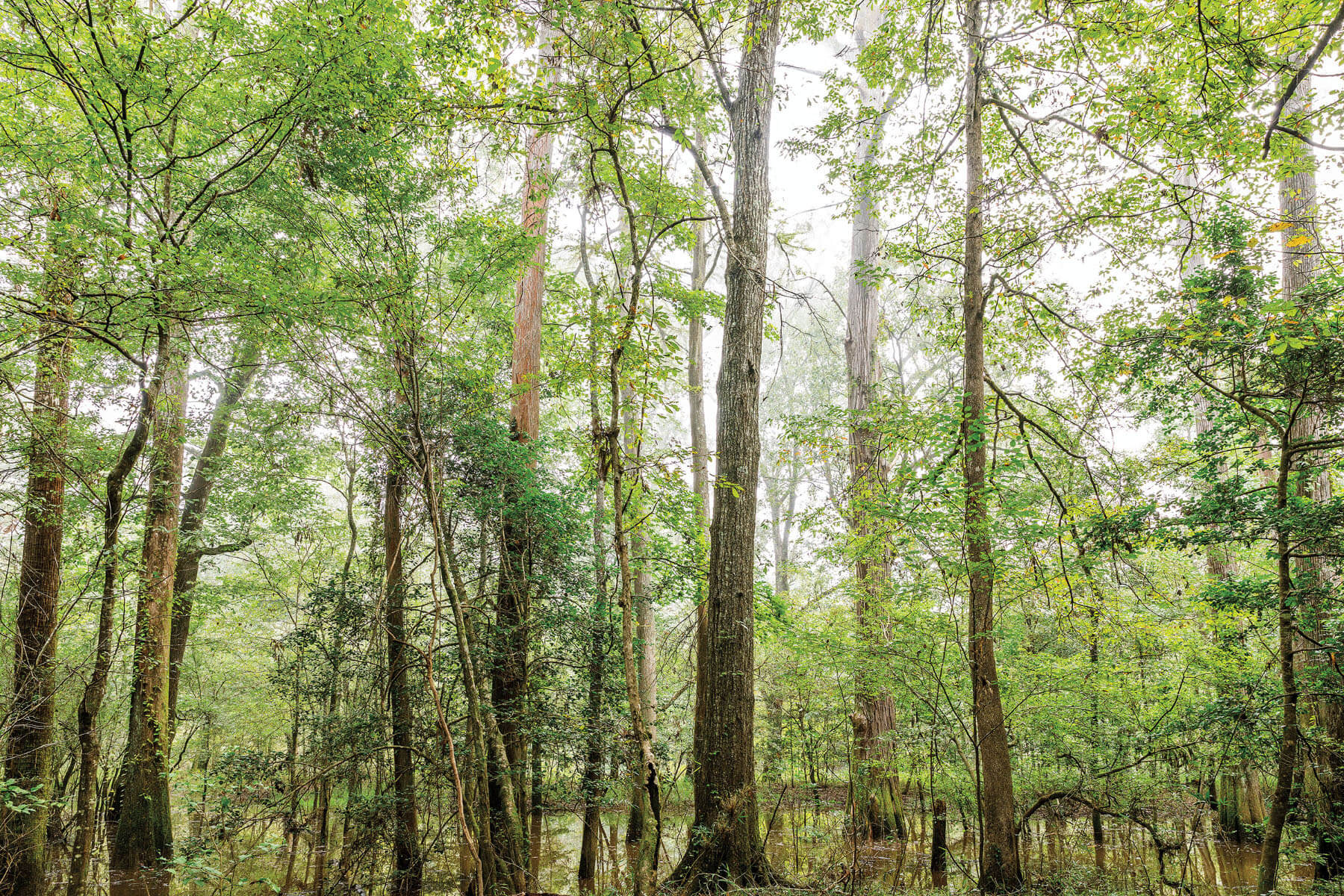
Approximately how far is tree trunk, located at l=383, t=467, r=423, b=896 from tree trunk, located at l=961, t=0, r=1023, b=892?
4915mm

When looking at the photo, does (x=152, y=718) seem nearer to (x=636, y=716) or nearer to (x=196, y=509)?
(x=196, y=509)

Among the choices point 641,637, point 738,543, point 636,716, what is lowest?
point 641,637

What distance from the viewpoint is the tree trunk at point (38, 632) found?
4887 mm

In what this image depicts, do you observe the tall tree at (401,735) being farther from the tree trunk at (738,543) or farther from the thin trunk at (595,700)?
the tree trunk at (738,543)

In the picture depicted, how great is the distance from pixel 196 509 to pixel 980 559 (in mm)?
9867

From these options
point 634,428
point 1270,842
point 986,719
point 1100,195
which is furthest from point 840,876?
point 1100,195

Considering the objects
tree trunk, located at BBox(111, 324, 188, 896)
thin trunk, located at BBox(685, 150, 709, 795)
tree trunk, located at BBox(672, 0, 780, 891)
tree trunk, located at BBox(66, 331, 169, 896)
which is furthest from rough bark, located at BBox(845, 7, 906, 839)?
tree trunk, located at BBox(111, 324, 188, 896)

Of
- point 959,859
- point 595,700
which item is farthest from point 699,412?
point 959,859

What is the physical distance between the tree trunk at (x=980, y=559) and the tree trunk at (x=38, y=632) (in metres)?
7.02

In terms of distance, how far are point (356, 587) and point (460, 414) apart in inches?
83.8

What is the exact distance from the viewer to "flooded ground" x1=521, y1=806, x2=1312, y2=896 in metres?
5.49

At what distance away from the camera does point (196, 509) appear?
8523 millimetres

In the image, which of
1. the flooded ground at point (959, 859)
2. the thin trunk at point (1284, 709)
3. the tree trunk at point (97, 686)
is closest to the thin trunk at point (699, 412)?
the flooded ground at point (959, 859)

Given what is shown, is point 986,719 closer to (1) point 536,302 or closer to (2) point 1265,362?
(2) point 1265,362
